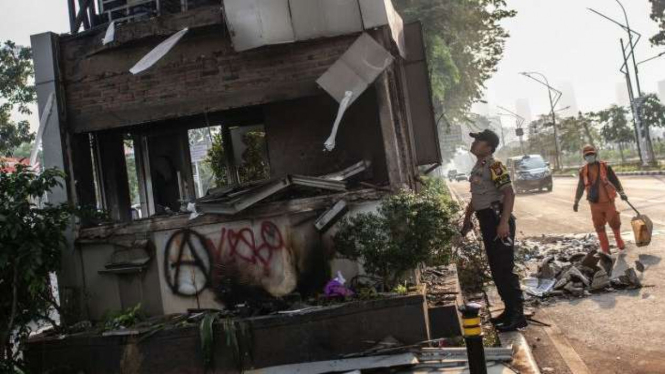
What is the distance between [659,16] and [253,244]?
138 feet

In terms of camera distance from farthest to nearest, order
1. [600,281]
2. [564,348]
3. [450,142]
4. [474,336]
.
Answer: [450,142] → [600,281] → [564,348] → [474,336]

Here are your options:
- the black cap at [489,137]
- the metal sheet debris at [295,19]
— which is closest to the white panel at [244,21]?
the metal sheet debris at [295,19]

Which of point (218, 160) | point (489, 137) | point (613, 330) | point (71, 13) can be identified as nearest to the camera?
point (613, 330)

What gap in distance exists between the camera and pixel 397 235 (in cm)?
523

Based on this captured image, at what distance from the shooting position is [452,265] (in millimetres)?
7594

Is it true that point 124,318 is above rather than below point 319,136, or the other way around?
below

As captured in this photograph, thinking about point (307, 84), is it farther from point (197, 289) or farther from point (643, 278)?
point (643, 278)

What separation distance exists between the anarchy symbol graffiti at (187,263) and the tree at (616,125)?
41.8 metres

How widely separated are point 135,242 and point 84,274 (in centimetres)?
84

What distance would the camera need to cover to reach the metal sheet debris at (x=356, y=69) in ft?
20.2

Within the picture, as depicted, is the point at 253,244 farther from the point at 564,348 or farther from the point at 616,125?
the point at 616,125

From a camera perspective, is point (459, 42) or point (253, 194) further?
point (459, 42)

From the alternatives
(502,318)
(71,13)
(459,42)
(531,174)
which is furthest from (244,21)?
(531,174)

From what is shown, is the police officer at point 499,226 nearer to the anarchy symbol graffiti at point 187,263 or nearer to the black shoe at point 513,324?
the black shoe at point 513,324
